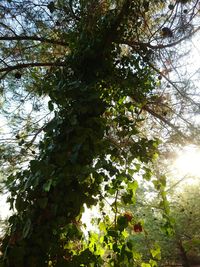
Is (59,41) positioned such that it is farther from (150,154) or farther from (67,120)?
(150,154)

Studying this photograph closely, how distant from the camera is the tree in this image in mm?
1436

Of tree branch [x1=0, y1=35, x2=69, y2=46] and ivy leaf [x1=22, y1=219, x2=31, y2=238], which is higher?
tree branch [x1=0, y1=35, x2=69, y2=46]

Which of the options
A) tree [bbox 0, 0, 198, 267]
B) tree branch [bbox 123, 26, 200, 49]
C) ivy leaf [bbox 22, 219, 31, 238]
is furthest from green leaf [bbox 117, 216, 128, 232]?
tree branch [bbox 123, 26, 200, 49]

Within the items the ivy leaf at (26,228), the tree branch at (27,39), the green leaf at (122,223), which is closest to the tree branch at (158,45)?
the tree branch at (27,39)

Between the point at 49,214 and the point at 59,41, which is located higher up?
the point at 59,41

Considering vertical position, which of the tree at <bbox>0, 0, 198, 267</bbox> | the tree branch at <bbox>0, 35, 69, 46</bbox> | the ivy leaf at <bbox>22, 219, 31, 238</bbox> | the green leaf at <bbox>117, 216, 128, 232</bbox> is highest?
the tree branch at <bbox>0, 35, 69, 46</bbox>

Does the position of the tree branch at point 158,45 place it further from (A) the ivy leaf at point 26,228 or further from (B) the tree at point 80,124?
(A) the ivy leaf at point 26,228

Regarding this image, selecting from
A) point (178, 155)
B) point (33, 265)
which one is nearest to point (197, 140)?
point (178, 155)

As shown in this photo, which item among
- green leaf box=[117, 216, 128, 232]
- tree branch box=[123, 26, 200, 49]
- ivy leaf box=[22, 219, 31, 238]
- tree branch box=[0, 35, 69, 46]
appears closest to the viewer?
ivy leaf box=[22, 219, 31, 238]

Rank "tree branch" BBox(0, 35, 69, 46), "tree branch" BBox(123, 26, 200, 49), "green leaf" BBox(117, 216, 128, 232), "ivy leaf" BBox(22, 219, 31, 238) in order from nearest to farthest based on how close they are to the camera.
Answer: "ivy leaf" BBox(22, 219, 31, 238)
"green leaf" BBox(117, 216, 128, 232)
"tree branch" BBox(123, 26, 200, 49)
"tree branch" BBox(0, 35, 69, 46)

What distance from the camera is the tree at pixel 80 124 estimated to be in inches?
56.5

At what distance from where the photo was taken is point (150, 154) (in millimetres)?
1779

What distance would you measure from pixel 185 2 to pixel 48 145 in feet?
5.46

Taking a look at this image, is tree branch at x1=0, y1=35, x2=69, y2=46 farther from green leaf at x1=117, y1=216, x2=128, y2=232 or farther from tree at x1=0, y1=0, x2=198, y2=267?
green leaf at x1=117, y1=216, x2=128, y2=232
